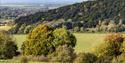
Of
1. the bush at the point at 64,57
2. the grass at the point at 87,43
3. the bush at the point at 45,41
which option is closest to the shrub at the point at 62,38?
the bush at the point at 45,41

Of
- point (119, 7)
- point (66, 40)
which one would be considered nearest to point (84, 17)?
point (119, 7)

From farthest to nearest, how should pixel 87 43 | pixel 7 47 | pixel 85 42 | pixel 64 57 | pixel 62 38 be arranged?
pixel 85 42 < pixel 87 43 < pixel 62 38 < pixel 7 47 < pixel 64 57

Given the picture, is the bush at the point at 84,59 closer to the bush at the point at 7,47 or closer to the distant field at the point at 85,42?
the bush at the point at 7,47

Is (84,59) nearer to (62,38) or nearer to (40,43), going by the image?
(40,43)

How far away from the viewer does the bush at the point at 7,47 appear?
63.9 metres

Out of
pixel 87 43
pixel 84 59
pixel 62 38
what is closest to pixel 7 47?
pixel 62 38

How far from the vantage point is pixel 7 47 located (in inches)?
2576

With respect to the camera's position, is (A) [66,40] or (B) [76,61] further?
(A) [66,40]

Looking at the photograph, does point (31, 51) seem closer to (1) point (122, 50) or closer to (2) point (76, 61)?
(1) point (122, 50)

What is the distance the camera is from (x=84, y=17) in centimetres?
19200

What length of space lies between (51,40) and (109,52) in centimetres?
970

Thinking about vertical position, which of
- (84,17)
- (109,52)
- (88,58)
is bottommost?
(84,17)

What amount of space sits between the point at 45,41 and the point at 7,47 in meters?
5.98

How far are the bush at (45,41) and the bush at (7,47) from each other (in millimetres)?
2129
